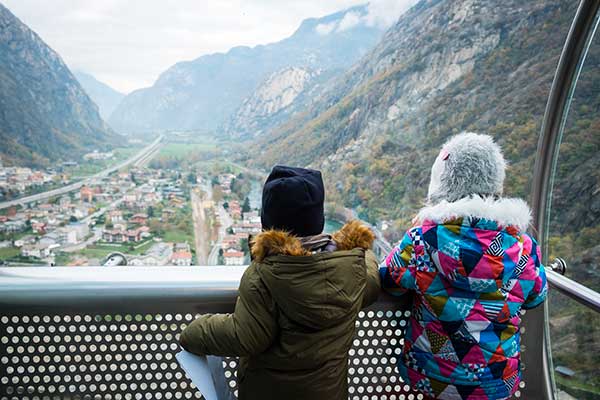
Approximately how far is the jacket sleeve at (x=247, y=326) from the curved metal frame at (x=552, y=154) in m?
1.03

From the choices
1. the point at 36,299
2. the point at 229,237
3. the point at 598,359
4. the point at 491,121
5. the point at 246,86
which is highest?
the point at 246,86

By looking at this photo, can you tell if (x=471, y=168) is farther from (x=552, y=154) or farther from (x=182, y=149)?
(x=182, y=149)

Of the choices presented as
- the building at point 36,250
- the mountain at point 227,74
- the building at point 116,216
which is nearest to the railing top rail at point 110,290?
the building at point 36,250

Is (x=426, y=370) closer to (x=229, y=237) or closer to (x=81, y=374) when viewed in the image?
(x=81, y=374)

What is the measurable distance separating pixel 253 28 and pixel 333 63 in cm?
116

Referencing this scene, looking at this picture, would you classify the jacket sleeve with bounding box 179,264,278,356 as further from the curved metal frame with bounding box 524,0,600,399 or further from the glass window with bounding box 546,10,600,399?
the glass window with bounding box 546,10,600,399

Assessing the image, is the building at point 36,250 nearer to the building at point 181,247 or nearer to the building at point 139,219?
the building at point 139,219

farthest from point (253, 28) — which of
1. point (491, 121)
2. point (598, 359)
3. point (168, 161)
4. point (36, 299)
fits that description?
point (598, 359)

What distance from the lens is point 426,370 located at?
1.31m

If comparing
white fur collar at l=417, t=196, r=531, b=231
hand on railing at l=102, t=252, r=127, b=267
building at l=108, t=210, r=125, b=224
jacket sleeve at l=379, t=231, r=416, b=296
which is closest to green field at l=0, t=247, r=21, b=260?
building at l=108, t=210, r=125, b=224

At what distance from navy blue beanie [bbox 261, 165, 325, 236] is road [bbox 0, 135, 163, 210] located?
277 cm

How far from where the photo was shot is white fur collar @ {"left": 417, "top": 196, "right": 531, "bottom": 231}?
1.17 m

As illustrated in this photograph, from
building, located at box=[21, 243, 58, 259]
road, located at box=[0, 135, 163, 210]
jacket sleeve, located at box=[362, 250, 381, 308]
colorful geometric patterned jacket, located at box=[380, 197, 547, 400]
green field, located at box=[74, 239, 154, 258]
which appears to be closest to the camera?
colorful geometric patterned jacket, located at box=[380, 197, 547, 400]

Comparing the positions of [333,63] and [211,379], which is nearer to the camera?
[211,379]
